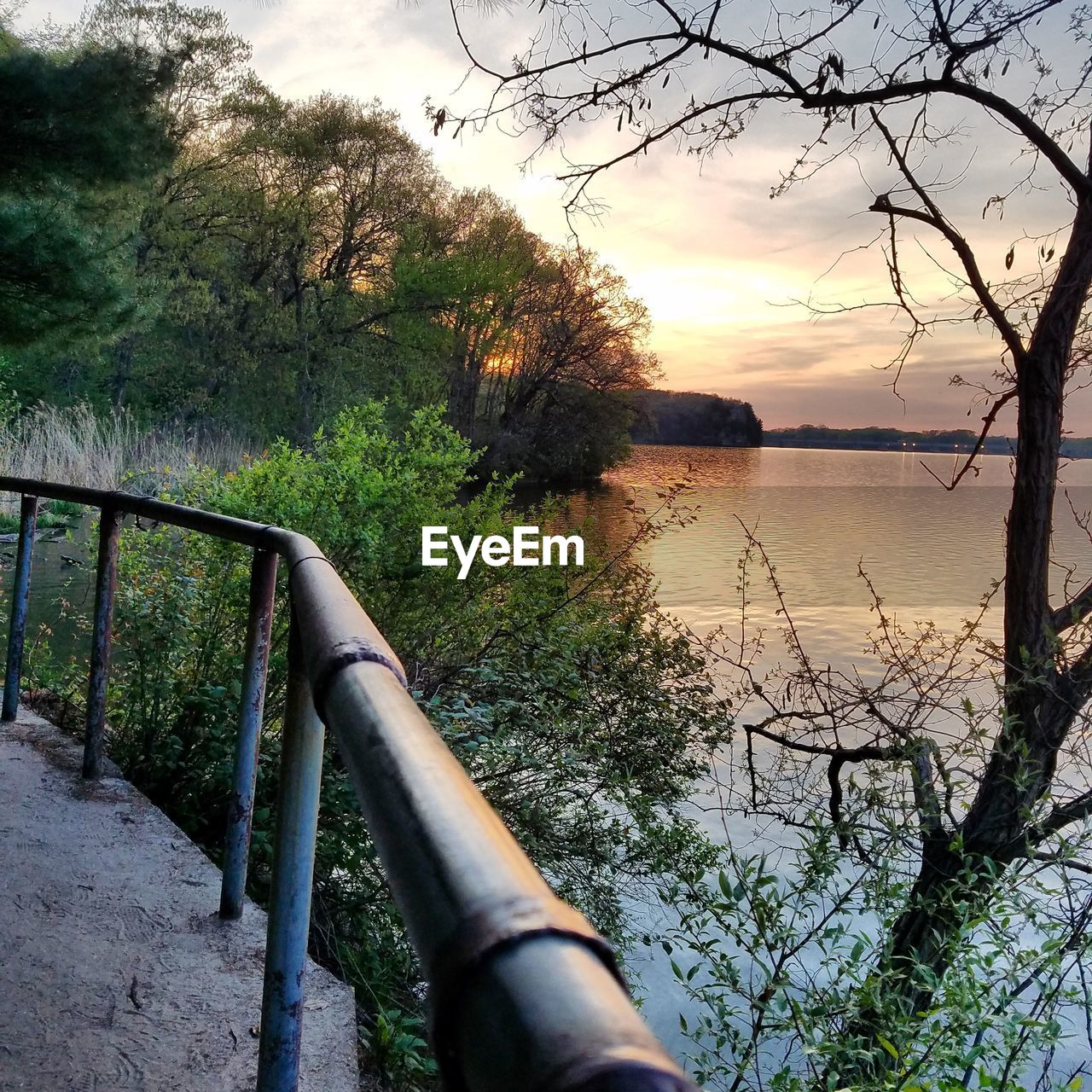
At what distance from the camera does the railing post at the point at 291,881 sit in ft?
Answer: 4.15

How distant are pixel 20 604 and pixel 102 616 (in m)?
0.76

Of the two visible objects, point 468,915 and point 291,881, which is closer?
point 468,915

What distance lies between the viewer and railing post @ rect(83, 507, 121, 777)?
2.74m

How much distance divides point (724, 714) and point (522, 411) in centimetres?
2860

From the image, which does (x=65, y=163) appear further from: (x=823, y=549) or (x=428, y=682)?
(x=823, y=549)

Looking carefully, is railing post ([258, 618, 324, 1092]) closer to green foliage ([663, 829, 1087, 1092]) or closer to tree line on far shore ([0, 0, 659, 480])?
green foliage ([663, 829, 1087, 1092])

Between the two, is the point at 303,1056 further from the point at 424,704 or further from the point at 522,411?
the point at 522,411

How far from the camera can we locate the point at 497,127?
4.77 meters

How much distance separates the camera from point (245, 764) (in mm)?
2141

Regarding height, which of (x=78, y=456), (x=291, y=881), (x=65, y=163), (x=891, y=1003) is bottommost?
(x=891, y=1003)

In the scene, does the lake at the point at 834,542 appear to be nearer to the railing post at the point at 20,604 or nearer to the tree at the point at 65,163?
the railing post at the point at 20,604

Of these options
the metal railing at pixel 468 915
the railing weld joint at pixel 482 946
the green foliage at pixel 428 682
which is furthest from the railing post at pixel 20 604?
the railing weld joint at pixel 482 946

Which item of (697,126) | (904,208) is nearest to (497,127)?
(697,126)

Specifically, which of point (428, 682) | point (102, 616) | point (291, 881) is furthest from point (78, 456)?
point (291, 881)
